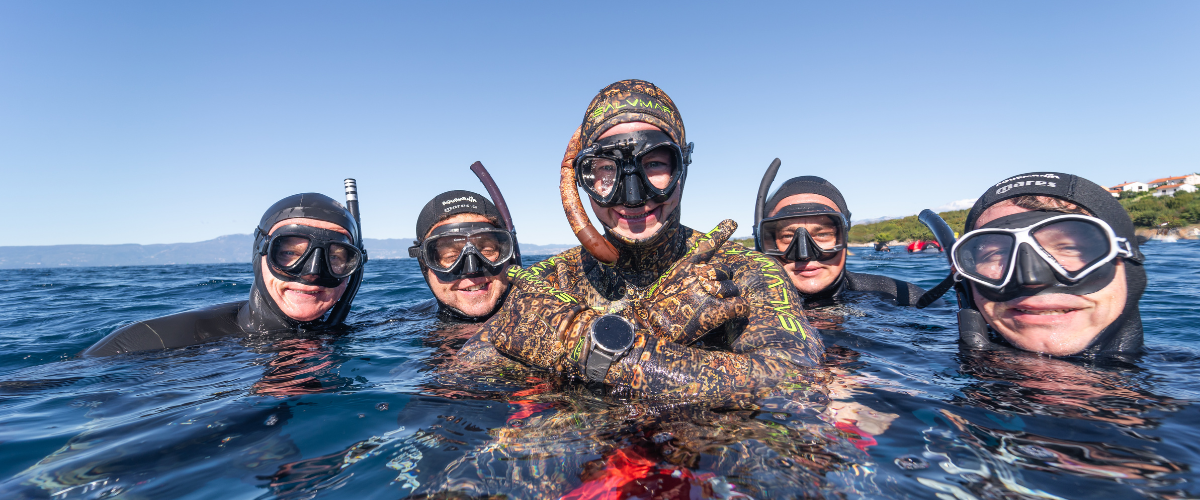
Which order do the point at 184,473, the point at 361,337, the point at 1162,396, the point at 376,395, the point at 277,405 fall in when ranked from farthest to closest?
the point at 361,337, the point at 376,395, the point at 277,405, the point at 1162,396, the point at 184,473

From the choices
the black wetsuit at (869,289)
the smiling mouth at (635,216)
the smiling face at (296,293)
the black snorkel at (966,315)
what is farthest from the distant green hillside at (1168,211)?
the smiling face at (296,293)

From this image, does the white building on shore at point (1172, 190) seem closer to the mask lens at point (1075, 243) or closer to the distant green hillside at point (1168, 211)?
the distant green hillside at point (1168, 211)

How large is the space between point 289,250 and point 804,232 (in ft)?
15.5

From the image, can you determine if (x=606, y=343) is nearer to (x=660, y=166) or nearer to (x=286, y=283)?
(x=660, y=166)

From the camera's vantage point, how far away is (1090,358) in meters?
2.81

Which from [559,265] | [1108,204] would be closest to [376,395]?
[559,265]

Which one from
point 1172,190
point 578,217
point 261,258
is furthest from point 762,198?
point 1172,190

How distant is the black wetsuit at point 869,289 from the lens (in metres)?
5.46

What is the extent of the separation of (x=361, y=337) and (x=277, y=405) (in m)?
2.25

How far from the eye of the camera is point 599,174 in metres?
2.47

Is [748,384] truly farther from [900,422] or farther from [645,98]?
[645,98]

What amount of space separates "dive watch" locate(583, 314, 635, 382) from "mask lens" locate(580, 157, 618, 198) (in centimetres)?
64

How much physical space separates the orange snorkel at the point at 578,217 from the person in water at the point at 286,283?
2.69m

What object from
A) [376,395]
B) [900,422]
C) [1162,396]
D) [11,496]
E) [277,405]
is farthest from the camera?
[376,395]
